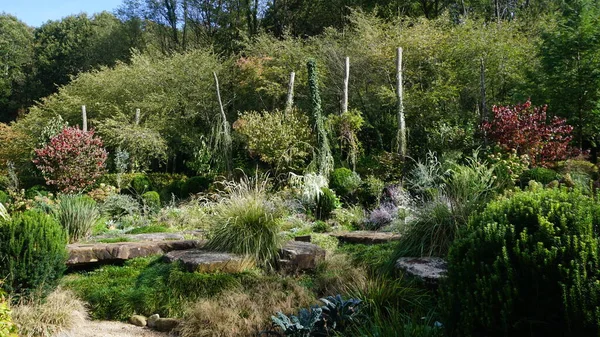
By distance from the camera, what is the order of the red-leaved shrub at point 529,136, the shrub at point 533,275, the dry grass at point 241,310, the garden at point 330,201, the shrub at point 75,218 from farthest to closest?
the red-leaved shrub at point 529,136 → the shrub at point 75,218 → the dry grass at point 241,310 → the garden at point 330,201 → the shrub at point 533,275

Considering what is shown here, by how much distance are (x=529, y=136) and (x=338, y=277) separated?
7.82m

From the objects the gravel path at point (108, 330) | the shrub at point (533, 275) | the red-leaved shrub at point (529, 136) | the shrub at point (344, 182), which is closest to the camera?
the shrub at point (533, 275)

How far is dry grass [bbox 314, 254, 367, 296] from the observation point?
4570mm

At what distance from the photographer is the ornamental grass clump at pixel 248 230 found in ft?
19.3

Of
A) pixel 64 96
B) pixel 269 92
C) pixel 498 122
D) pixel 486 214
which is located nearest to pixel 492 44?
pixel 498 122

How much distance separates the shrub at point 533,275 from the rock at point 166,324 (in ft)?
9.50

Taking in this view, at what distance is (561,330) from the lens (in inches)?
97.4

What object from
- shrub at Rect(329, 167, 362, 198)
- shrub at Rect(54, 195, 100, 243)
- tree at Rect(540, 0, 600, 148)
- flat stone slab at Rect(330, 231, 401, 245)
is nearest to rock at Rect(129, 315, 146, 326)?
shrub at Rect(54, 195, 100, 243)

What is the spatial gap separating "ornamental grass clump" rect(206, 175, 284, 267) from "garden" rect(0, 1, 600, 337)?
0.08 feet

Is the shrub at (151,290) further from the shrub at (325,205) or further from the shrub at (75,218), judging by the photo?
the shrub at (325,205)

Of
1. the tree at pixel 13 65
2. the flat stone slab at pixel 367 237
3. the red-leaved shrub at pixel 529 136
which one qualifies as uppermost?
the tree at pixel 13 65

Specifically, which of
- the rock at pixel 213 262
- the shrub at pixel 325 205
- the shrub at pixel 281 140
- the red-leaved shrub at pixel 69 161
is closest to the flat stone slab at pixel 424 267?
the rock at pixel 213 262

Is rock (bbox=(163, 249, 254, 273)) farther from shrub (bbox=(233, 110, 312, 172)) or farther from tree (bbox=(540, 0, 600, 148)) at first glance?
tree (bbox=(540, 0, 600, 148))

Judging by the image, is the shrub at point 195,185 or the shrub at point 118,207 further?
the shrub at point 195,185
